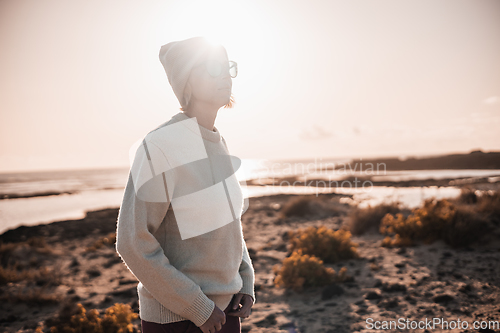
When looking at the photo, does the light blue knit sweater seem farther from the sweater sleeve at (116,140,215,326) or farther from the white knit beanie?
the white knit beanie

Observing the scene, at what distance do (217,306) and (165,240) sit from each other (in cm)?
33

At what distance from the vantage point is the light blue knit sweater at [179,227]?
1.08 m

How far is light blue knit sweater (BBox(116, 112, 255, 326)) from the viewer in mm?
1077

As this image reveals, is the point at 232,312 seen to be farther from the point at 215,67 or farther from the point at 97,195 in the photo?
the point at 97,195

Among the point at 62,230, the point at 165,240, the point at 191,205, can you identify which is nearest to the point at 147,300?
the point at 165,240

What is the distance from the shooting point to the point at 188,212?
→ 1165 millimetres

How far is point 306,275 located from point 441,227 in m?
2.98

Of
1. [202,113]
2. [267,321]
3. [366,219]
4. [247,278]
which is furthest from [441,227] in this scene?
[202,113]

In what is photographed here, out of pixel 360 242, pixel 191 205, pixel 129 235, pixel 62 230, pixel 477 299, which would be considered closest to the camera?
pixel 129 235

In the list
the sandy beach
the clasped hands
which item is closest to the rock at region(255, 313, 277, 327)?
the sandy beach

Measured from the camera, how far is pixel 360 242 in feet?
22.0

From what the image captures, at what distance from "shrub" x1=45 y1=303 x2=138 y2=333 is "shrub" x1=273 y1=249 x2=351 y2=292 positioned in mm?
2205

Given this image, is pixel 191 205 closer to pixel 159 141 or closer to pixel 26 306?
pixel 159 141

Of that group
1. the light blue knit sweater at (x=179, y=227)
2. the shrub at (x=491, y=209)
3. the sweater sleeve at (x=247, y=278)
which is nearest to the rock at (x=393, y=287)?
the shrub at (x=491, y=209)
